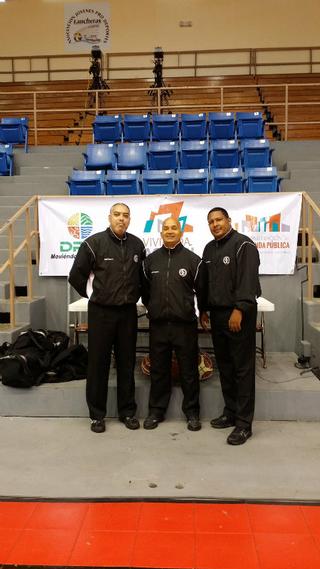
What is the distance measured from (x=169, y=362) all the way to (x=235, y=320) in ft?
2.17

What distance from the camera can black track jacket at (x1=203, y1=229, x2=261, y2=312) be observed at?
3.33 m

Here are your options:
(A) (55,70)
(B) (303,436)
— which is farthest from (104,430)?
(A) (55,70)

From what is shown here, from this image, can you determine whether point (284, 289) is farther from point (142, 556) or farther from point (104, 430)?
point (142, 556)

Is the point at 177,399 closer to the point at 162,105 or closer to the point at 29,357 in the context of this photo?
the point at 29,357

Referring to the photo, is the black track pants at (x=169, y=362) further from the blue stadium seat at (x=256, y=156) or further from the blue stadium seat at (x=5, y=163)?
the blue stadium seat at (x=5, y=163)

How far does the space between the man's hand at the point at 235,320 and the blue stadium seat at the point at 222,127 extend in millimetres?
6501

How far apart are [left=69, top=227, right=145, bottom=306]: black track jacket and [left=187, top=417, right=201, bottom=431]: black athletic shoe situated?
3.11ft

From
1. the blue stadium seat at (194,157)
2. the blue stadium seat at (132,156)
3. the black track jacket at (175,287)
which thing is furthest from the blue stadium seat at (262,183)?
the black track jacket at (175,287)

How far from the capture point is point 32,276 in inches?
205

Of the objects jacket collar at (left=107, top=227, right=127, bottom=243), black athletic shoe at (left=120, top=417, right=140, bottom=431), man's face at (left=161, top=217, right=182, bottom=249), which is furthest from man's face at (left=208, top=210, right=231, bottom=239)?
black athletic shoe at (left=120, top=417, right=140, bottom=431)

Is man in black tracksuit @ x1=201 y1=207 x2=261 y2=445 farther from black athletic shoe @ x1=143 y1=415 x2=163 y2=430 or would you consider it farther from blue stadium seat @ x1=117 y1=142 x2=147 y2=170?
blue stadium seat @ x1=117 y1=142 x2=147 y2=170

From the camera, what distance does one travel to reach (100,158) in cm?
812

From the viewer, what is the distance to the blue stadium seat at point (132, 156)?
8047 millimetres

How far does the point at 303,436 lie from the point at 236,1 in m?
13.3
